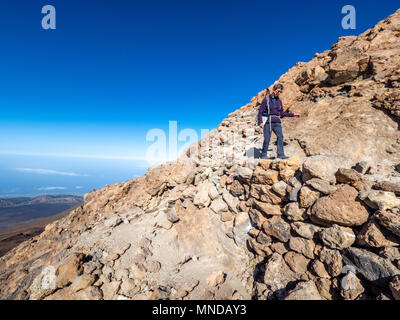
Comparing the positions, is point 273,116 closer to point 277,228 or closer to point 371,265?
point 277,228

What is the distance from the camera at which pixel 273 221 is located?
18.0 ft

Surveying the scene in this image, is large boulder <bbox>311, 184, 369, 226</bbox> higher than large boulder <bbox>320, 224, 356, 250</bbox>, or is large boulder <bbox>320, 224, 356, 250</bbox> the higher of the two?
large boulder <bbox>311, 184, 369, 226</bbox>

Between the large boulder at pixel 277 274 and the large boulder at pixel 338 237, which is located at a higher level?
the large boulder at pixel 338 237

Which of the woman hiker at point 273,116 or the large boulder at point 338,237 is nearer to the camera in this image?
the large boulder at point 338,237

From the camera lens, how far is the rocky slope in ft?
13.5

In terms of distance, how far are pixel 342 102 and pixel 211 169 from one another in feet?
23.5

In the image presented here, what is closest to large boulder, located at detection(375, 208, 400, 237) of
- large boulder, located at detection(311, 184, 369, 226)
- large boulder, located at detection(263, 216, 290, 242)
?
large boulder, located at detection(311, 184, 369, 226)

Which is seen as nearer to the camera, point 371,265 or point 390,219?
point 390,219

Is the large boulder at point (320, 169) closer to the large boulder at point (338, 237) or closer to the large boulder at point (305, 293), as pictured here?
the large boulder at point (338, 237)

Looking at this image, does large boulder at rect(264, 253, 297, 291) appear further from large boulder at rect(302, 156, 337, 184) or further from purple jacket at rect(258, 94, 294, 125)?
purple jacket at rect(258, 94, 294, 125)

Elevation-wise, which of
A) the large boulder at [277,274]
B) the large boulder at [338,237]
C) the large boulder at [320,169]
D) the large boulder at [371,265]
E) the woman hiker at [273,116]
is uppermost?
the woman hiker at [273,116]

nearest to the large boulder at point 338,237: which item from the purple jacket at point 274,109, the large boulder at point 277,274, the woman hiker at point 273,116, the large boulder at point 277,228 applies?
the large boulder at point 277,228

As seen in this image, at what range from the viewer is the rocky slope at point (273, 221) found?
412 cm

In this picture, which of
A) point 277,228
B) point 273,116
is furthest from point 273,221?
point 273,116
